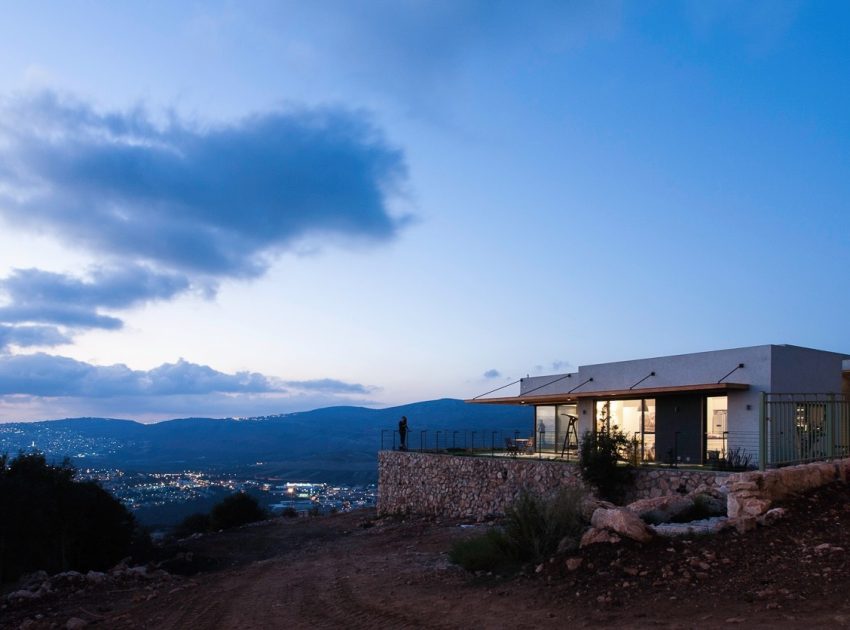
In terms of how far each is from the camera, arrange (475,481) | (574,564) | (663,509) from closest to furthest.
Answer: (574,564), (663,509), (475,481)

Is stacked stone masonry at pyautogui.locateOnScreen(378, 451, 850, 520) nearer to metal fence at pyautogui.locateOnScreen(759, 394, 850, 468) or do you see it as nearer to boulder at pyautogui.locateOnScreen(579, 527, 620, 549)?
metal fence at pyautogui.locateOnScreen(759, 394, 850, 468)

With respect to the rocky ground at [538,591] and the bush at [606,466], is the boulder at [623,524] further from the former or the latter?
the bush at [606,466]

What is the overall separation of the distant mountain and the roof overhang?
236ft

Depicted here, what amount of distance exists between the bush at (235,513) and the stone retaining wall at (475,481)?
10666 mm

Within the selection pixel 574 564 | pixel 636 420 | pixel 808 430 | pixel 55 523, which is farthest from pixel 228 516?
pixel 574 564

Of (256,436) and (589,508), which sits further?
(256,436)

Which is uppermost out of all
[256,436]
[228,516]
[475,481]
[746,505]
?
[746,505]

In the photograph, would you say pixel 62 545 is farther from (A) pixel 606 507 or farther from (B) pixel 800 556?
(B) pixel 800 556

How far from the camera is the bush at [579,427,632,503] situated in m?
19.9

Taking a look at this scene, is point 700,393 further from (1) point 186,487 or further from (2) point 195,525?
(1) point 186,487

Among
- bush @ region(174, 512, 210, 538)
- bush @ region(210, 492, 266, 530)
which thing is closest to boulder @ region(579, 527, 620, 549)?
bush @ region(210, 492, 266, 530)

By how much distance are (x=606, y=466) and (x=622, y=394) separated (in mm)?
5134

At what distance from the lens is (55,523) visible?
25062 mm

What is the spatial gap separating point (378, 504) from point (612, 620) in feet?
85.6
